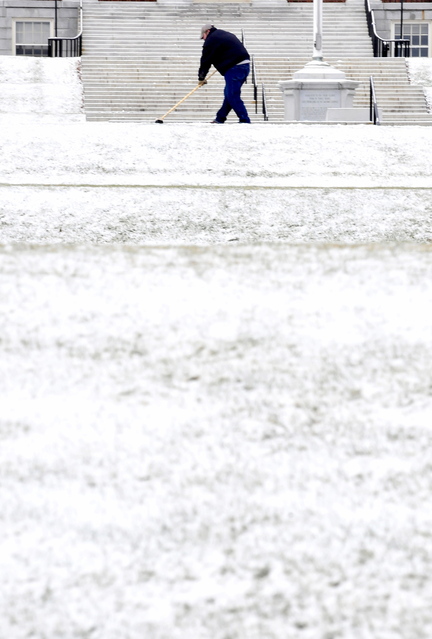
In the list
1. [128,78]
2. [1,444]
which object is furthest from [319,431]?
[128,78]

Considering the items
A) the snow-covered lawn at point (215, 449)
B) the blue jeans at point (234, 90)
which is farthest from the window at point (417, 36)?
the snow-covered lawn at point (215, 449)

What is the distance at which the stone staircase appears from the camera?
20.5 meters

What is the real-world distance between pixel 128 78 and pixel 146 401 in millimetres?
19522

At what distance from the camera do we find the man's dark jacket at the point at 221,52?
14.4m

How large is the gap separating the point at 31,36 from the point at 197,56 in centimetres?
761

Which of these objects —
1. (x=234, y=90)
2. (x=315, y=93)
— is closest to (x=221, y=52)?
(x=234, y=90)

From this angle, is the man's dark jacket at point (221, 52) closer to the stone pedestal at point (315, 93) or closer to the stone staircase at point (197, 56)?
the stone pedestal at point (315, 93)

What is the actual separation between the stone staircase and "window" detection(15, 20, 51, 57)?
2.06 meters

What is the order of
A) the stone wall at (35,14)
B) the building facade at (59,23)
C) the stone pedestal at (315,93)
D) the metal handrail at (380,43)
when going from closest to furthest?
the stone pedestal at (315,93), the metal handrail at (380,43), the stone wall at (35,14), the building facade at (59,23)

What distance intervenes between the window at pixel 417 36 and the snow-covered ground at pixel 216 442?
27.4m

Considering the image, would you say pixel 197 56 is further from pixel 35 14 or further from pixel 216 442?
pixel 216 442

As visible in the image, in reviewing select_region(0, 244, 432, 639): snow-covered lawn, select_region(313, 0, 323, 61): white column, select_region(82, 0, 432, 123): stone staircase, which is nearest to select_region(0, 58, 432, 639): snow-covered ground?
select_region(0, 244, 432, 639): snow-covered lawn

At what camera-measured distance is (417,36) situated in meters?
30.6

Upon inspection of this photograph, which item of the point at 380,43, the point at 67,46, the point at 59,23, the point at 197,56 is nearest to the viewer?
the point at 197,56
